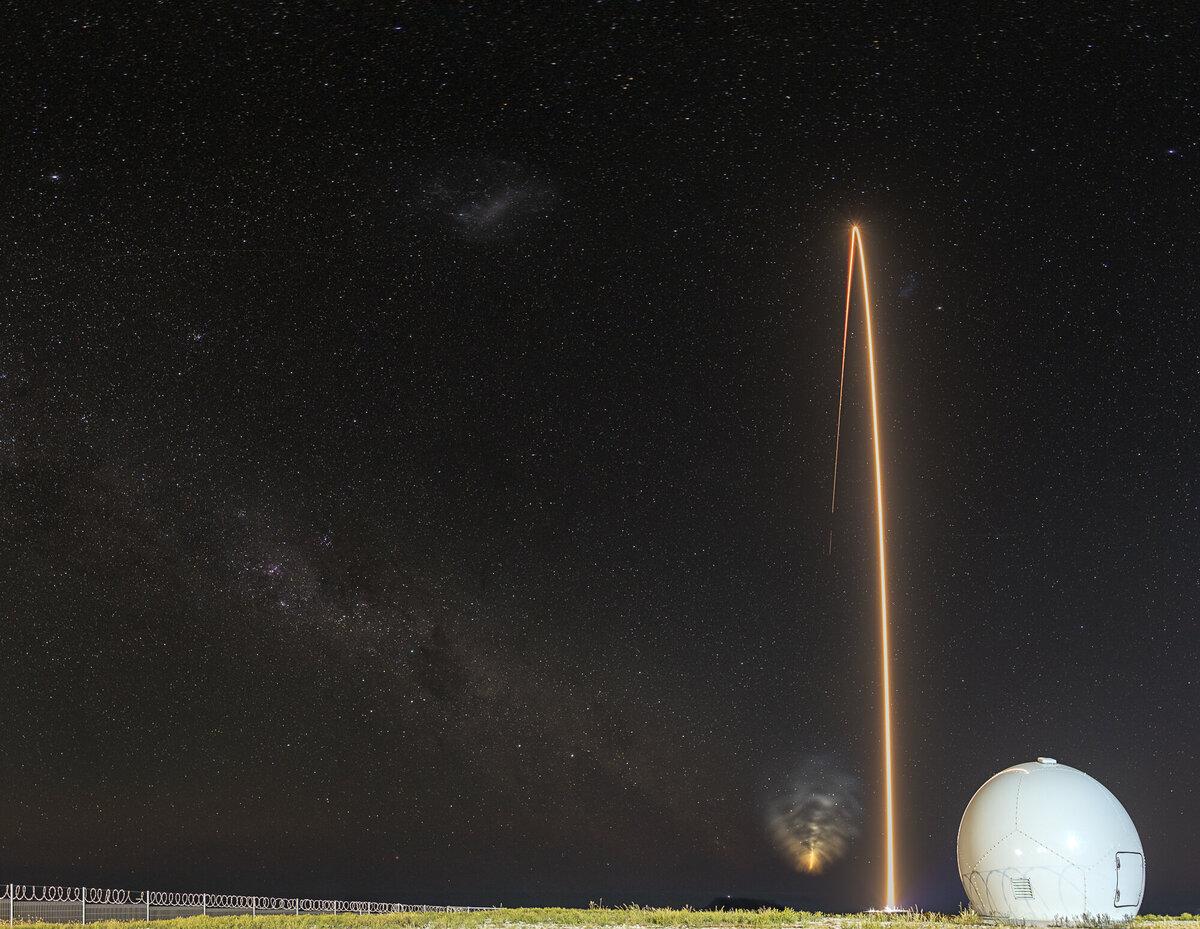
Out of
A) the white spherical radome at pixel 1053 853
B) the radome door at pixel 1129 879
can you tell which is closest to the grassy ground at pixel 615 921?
the radome door at pixel 1129 879

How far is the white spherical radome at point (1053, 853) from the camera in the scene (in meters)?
19.0

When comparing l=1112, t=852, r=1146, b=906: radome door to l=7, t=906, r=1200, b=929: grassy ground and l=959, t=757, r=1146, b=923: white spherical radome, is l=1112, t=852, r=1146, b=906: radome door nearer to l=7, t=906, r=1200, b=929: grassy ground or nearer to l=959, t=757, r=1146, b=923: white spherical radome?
l=959, t=757, r=1146, b=923: white spherical radome

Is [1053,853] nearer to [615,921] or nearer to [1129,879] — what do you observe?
[1129,879]

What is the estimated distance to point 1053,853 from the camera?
19.2 m

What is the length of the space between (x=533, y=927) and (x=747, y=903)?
1240 inches

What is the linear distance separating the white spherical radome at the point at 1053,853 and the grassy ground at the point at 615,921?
66 cm

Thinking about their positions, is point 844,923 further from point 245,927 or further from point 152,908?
point 152,908

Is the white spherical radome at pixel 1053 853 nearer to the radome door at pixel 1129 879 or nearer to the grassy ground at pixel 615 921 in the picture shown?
the radome door at pixel 1129 879

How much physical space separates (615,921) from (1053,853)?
26.0 ft

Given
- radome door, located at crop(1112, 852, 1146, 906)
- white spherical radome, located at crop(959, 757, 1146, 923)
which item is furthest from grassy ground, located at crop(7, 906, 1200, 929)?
white spherical radome, located at crop(959, 757, 1146, 923)

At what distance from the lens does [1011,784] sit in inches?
816

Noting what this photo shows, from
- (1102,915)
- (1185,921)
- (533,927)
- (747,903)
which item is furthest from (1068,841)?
(747,903)

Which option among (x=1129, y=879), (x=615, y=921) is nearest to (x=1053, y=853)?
(x=1129, y=879)

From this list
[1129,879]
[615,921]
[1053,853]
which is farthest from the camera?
[1129,879]
